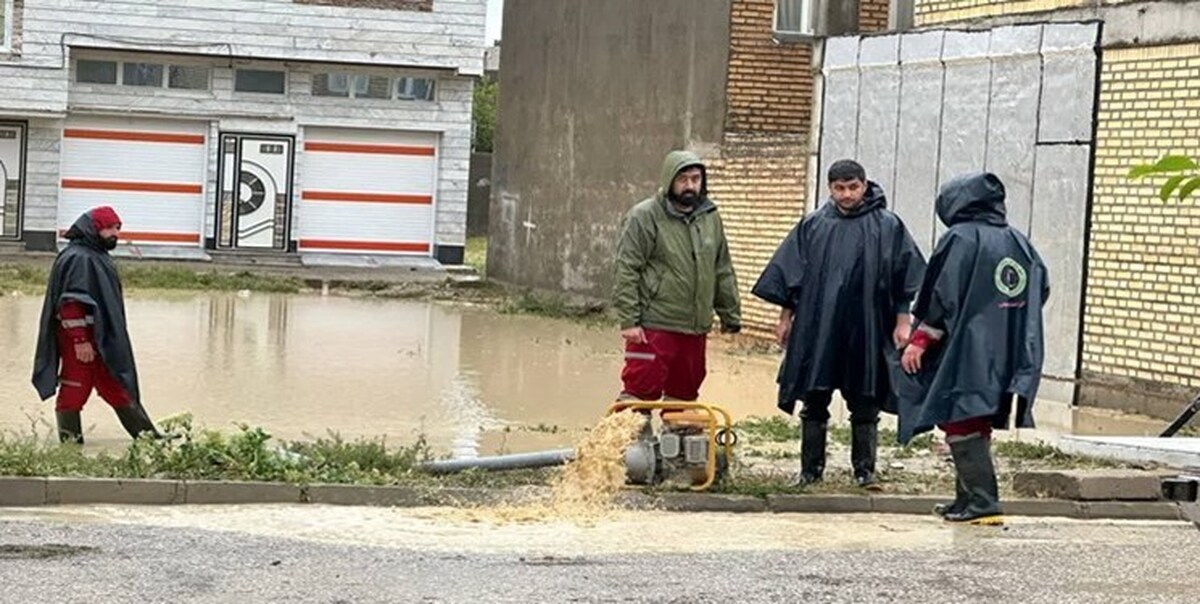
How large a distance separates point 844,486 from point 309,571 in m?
4.01

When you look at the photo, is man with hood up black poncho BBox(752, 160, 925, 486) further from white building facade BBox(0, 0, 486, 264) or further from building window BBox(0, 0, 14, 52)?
building window BBox(0, 0, 14, 52)

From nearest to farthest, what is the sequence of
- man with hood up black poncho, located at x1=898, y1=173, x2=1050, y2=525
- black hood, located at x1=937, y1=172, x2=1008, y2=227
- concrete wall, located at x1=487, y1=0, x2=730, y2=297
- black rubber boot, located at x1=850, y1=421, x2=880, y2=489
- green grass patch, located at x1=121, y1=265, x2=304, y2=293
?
man with hood up black poncho, located at x1=898, y1=173, x2=1050, y2=525
black hood, located at x1=937, y1=172, x2=1008, y2=227
black rubber boot, located at x1=850, y1=421, x2=880, y2=489
concrete wall, located at x1=487, y1=0, x2=730, y2=297
green grass patch, located at x1=121, y1=265, x2=304, y2=293

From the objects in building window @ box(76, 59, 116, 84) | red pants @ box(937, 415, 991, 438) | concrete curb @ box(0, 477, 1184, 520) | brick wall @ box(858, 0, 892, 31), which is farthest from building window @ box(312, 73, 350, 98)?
red pants @ box(937, 415, 991, 438)

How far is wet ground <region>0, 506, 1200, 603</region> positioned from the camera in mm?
8367

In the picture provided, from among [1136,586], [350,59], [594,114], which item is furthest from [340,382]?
[350,59]

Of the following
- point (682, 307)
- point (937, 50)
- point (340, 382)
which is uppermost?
point (937, 50)

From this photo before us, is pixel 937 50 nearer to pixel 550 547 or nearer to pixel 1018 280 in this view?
pixel 1018 280

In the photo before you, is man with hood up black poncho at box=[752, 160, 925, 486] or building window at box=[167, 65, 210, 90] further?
building window at box=[167, 65, 210, 90]

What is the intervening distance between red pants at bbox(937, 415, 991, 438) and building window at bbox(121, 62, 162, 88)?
27555mm

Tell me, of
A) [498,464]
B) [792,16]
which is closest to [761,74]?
[792,16]

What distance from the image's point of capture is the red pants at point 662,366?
11.7m

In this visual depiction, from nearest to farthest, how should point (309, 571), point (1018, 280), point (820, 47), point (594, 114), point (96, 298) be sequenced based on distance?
point (309, 571)
point (1018, 280)
point (96, 298)
point (820, 47)
point (594, 114)

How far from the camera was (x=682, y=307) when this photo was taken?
1168cm

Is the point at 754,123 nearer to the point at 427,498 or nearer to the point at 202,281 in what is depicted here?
the point at 202,281
